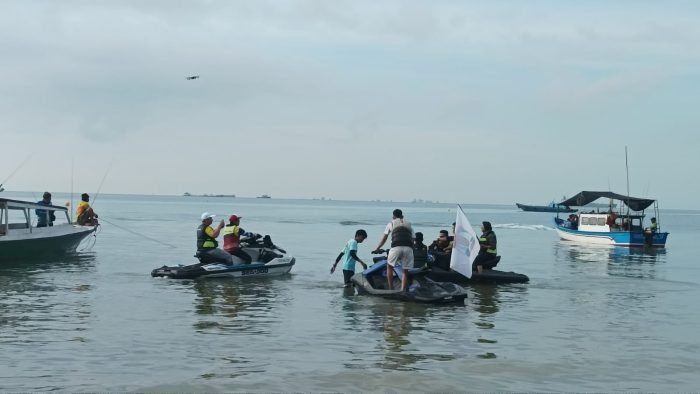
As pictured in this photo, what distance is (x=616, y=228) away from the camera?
49.3 metres

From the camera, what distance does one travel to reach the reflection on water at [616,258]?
30.5 metres

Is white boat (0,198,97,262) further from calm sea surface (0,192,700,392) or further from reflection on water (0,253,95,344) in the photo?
calm sea surface (0,192,700,392)

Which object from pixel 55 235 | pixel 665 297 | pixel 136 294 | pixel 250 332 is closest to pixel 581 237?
pixel 665 297

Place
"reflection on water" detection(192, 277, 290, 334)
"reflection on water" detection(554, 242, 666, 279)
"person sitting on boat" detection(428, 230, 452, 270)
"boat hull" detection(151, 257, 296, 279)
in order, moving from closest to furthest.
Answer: "reflection on water" detection(192, 277, 290, 334) < "boat hull" detection(151, 257, 296, 279) < "person sitting on boat" detection(428, 230, 452, 270) < "reflection on water" detection(554, 242, 666, 279)

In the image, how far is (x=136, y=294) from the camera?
19.0 meters

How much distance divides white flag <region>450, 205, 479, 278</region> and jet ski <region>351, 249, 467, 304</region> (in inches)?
36.4

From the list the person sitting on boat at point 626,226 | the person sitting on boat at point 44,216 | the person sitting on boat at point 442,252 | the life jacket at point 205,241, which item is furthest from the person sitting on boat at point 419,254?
the person sitting on boat at point 626,226

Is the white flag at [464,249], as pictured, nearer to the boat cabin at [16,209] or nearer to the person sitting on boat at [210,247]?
the person sitting on boat at [210,247]

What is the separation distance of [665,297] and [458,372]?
12.4 meters

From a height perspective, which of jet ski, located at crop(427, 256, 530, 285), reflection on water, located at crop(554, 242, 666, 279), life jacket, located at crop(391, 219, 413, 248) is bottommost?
reflection on water, located at crop(554, 242, 666, 279)

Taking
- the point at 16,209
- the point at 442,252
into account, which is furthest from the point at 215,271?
the point at 16,209

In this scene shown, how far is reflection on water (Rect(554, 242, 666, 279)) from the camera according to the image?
1200 inches

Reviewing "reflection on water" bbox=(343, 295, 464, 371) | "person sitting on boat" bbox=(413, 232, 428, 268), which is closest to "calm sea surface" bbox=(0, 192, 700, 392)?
"reflection on water" bbox=(343, 295, 464, 371)

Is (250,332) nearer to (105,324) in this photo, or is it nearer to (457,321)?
(105,324)
